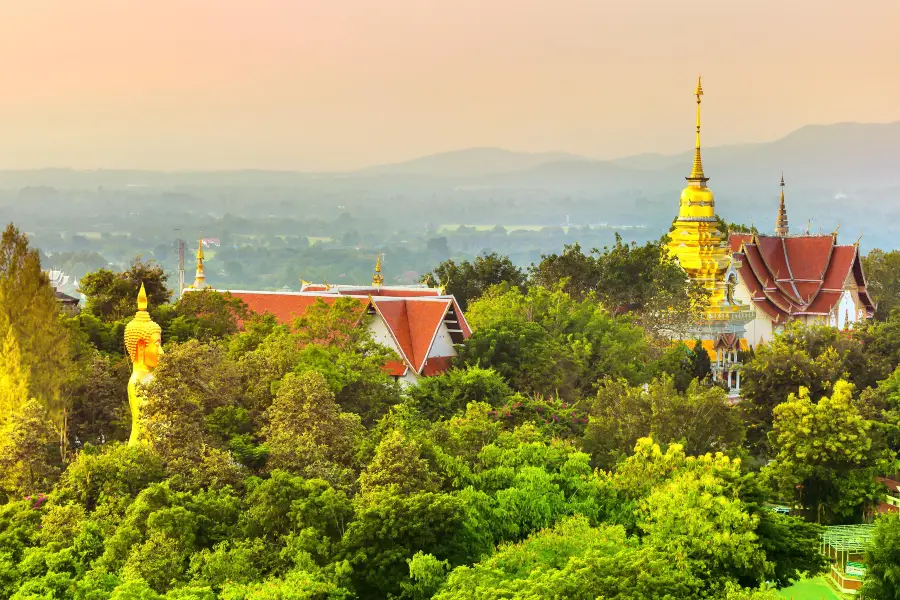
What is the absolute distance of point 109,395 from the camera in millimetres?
30250

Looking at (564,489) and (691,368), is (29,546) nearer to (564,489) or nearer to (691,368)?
(564,489)

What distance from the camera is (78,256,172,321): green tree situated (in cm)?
3675

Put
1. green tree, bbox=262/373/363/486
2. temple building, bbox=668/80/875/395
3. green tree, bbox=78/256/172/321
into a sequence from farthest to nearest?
temple building, bbox=668/80/875/395 < green tree, bbox=78/256/172/321 < green tree, bbox=262/373/363/486

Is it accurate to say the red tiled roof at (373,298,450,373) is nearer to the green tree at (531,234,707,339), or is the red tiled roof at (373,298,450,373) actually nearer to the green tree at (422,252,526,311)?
the green tree at (531,234,707,339)

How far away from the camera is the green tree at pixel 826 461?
34750mm

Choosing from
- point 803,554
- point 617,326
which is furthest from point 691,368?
point 803,554

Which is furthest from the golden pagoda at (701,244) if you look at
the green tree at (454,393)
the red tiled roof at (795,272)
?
the green tree at (454,393)

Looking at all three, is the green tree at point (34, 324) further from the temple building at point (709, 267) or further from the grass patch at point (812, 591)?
the temple building at point (709, 267)

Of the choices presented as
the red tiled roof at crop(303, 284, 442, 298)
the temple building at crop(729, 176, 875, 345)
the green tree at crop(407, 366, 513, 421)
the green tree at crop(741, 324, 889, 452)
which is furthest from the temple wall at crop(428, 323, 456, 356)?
the temple building at crop(729, 176, 875, 345)

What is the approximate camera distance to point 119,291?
37406mm

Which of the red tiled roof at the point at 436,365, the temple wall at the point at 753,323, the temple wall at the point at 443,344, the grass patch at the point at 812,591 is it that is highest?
the temple wall at the point at 443,344

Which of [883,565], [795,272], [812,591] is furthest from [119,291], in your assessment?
[795,272]

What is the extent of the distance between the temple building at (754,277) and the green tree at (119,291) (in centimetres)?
2653

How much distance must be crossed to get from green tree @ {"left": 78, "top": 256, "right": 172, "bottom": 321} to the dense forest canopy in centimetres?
8
